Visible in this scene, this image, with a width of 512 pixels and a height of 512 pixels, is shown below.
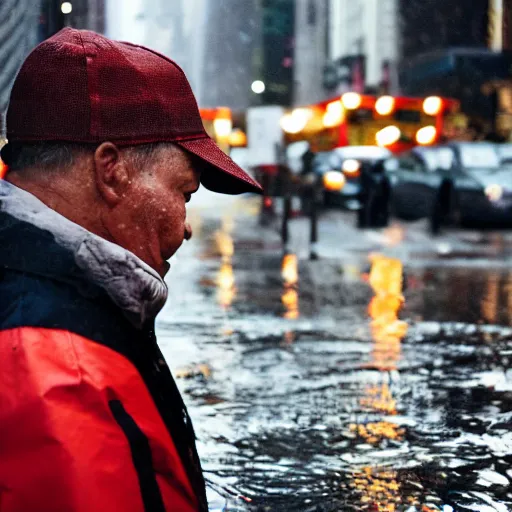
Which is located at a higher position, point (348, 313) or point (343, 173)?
point (343, 173)

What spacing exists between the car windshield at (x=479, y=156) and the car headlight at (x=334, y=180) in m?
3.81

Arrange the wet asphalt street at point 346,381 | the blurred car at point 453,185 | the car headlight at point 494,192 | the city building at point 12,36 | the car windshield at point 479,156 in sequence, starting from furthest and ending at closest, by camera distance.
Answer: the car windshield at point 479,156, the blurred car at point 453,185, the car headlight at point 494,192, the city building at point 12,36, the wet asphalt street at point 346,381

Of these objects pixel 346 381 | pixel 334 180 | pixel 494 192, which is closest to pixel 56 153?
pixel 346 381

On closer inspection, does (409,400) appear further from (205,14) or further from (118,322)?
(205,14)

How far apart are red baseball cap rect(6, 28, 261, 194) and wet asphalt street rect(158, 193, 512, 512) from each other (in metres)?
2.68

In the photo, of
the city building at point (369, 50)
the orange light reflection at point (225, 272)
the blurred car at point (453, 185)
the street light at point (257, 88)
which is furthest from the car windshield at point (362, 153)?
the street light at point (257, 88)

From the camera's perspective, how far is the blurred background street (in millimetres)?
5359

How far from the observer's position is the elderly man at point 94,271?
1880 mm

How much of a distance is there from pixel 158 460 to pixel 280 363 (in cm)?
590

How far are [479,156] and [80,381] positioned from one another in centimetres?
2165

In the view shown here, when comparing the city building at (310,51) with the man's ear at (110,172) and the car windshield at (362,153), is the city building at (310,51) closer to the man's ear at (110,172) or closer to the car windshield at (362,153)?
the car windshield at (362,153)

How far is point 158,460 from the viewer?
207 centimetres

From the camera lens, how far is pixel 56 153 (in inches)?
89.0

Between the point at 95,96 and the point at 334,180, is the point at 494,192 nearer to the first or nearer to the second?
the point at 334,180
